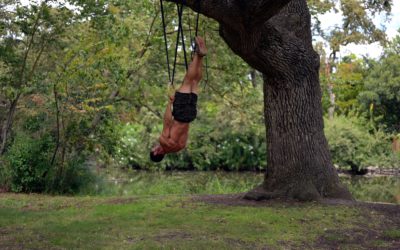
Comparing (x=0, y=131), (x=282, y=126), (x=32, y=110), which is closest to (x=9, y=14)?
(x=32, y=110)

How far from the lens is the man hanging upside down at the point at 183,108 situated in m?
6.61

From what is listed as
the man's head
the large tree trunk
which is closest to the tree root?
the large tree trunk

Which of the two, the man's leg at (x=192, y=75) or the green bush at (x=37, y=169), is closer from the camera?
the man's leg at (x=192, y=75)

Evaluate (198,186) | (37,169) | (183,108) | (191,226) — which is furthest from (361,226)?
(198,186)

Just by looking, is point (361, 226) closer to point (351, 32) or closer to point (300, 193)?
point (300, 193)

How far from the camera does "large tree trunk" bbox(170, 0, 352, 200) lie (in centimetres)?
904

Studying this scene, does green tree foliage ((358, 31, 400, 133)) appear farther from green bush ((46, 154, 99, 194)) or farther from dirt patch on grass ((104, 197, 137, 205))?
dirt patch on grass ((104, 197, 137, 205))

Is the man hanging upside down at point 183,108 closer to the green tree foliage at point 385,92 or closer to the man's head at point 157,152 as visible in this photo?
the man's head at point 157,152

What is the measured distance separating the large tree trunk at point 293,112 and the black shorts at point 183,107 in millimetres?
2417

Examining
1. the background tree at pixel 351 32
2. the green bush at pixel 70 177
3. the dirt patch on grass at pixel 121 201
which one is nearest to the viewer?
the dirt patch on grass at pixel 121 201

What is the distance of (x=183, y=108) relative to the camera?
21.6 ft

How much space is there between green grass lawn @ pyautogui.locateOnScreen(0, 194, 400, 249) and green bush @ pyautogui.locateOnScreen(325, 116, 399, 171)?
55.0ft

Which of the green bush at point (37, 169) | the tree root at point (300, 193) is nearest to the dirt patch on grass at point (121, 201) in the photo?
the tree root at point (300, 193)

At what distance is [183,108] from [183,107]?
12 millimetres
